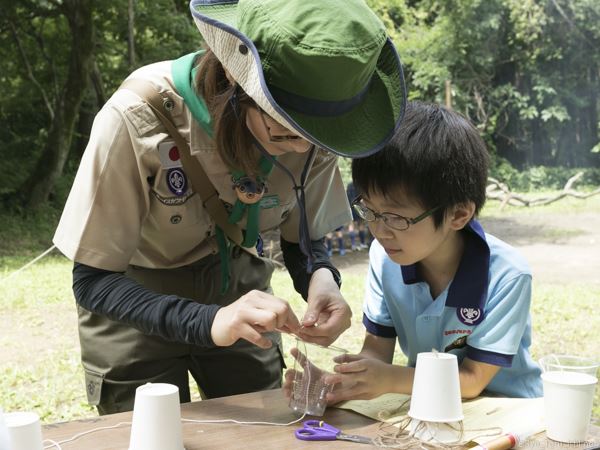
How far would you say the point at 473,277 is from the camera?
6.18ft

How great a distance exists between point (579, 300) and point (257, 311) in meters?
5.72

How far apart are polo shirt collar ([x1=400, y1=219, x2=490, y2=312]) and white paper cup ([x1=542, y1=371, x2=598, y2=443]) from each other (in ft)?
1.05

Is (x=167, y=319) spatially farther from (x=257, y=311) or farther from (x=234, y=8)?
(x=234, y=8)

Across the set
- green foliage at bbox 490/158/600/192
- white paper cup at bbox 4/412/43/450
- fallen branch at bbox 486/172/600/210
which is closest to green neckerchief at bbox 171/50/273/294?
white paper cup at bbox 4/412/43/450

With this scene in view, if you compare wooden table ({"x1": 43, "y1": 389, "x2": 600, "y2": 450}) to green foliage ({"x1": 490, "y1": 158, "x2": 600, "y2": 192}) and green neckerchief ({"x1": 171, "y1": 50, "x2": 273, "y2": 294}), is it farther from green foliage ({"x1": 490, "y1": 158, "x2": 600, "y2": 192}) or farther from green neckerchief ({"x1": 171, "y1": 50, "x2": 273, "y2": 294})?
green foliage ({"x1": 490, "y1": 158, "x2": 600, "y2": 192})

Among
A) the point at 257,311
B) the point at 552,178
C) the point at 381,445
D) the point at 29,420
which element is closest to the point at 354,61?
the point at 257,311

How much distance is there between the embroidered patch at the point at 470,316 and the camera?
1.86m

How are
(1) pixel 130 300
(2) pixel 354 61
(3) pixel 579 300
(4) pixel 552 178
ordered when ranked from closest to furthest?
1. (2) pixel 354 61
2. (1) pixel 130 300
3. (3) pixel 579 300
4. (4) pixel 552 178

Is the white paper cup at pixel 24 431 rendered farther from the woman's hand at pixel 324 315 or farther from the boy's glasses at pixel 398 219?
the boy's glasses at pixel 398 219

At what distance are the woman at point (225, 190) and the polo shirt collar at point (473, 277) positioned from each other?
29 cm

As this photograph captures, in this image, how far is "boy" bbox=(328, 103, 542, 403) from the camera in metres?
1.83

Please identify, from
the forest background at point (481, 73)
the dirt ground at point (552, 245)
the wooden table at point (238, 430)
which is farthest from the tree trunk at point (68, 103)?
the wooden table at point (238, 430)

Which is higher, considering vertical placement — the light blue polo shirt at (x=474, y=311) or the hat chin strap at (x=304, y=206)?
the hat chin strap at (x=304, y=206)

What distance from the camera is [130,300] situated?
5.53ft
